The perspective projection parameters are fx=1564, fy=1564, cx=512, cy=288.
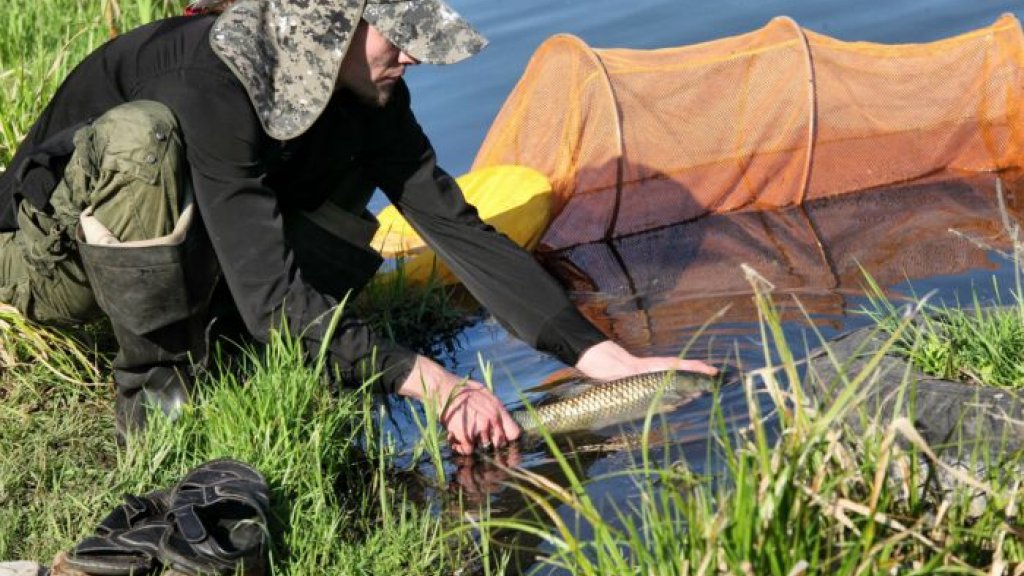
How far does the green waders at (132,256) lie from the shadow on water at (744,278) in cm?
→ 110

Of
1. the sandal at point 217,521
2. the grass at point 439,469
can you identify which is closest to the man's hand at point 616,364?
the grass at point 439,469

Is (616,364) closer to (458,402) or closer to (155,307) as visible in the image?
(458,402)

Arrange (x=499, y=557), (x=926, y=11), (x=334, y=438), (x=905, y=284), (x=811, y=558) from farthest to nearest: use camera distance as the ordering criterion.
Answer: (x=926, y=11) < (x=905, y=284) < (x=334, y=438) < (x=499, y=557) < (x=811, y=558)

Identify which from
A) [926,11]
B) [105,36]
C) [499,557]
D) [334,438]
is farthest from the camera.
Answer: [926,11]

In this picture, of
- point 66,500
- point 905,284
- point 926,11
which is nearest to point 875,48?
point 905,284

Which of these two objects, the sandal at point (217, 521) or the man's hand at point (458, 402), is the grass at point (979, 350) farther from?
the sandal at point (217, 521)

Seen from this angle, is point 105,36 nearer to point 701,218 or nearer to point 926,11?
point 701,218

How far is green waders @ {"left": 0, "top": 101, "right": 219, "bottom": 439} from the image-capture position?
511cm

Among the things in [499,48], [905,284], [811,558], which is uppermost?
[811,558]

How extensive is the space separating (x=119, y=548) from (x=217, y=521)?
0.91 feet

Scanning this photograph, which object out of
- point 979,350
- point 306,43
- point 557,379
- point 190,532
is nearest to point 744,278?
point 557,379

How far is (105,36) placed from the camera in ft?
27.2

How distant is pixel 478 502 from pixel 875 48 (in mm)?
4389

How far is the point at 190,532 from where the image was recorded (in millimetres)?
4125
